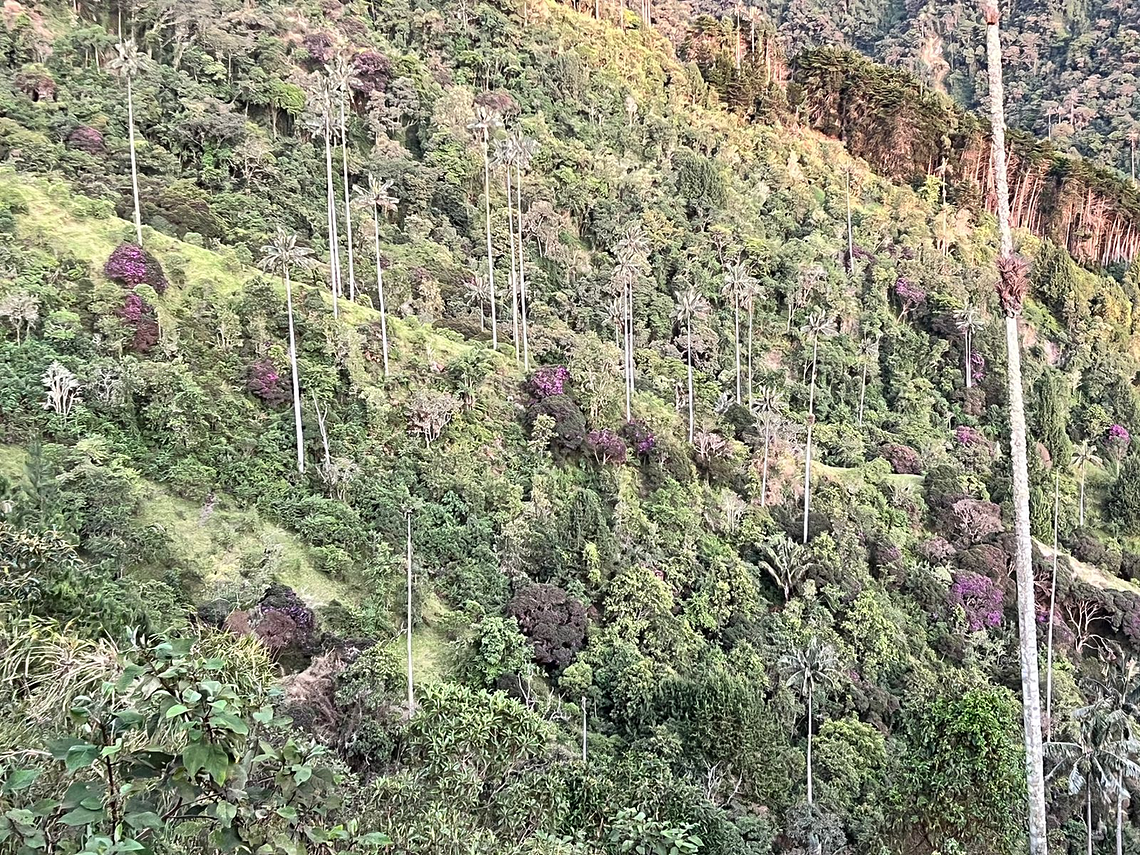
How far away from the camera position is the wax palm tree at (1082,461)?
178ft

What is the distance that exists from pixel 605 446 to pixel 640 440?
2.91m

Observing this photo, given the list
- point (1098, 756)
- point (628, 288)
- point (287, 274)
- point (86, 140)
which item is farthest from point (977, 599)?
point (86, 140)

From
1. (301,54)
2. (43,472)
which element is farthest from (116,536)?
(301,54)

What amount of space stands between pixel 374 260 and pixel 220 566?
75.7ft

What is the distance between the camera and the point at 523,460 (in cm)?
3878

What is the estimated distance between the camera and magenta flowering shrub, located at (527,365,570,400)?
41062 mm

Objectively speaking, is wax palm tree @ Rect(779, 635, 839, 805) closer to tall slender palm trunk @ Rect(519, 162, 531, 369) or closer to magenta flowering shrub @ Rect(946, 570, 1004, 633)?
magenta flowering shrub @ Rect(946, 570, 1004, 633)

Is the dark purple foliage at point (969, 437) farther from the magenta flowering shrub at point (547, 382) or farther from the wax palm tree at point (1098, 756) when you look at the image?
the magenta flowering shrub at point (547, 382)

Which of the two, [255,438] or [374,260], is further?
[374,260]

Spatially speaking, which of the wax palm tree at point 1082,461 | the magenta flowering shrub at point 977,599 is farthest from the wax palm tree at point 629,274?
the wax palm tree at point 1082,461

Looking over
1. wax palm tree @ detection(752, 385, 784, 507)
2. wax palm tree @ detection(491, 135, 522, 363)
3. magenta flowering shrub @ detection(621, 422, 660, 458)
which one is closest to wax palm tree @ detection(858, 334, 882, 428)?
wax palm tree @ detection(752, 385, 784, 507)

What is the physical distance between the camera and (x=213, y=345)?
114 feet

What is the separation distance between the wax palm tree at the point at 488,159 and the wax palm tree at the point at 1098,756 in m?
31.2

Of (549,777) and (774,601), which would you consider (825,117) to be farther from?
(549,777)
